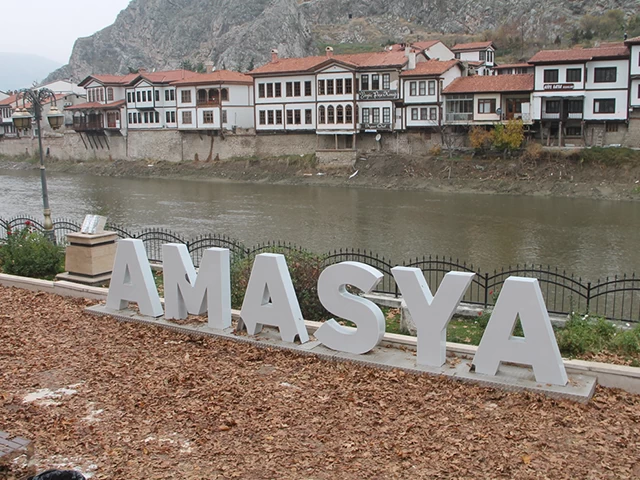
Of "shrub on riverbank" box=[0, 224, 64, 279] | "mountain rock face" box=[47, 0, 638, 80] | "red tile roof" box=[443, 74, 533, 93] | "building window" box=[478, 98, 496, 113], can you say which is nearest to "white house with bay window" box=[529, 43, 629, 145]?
"red tile roof" box=[443, 74, 533, 93]

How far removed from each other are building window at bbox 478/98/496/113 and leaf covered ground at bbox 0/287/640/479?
143ft

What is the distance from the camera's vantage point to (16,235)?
1764 cm

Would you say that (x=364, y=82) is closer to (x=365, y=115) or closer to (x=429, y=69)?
(x=365, y=115)

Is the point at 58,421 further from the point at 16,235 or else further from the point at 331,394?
the point at 16,235

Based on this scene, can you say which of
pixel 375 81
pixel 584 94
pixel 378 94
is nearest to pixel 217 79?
pixel 375 81

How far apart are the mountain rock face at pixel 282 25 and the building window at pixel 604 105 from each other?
49.5m

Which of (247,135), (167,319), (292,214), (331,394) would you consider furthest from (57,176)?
(331,394)

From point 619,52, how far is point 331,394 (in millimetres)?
43938

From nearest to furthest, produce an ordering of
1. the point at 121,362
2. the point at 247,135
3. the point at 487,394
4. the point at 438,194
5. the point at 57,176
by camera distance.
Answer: the point at 487,394
the point at 121,362
the point at 438,194
the point at 247,135
the point at 57,176

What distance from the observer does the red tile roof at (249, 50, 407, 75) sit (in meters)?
54.8

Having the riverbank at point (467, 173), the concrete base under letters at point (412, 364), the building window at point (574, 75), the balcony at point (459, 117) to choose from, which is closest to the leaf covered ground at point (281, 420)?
the concrete base under letters at point (412, 364)

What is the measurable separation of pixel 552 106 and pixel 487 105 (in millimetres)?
4777

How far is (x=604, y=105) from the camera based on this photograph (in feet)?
153

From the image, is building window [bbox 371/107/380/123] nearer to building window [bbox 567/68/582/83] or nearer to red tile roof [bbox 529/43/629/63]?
red tile roof [bbox 529/43/629/63]
